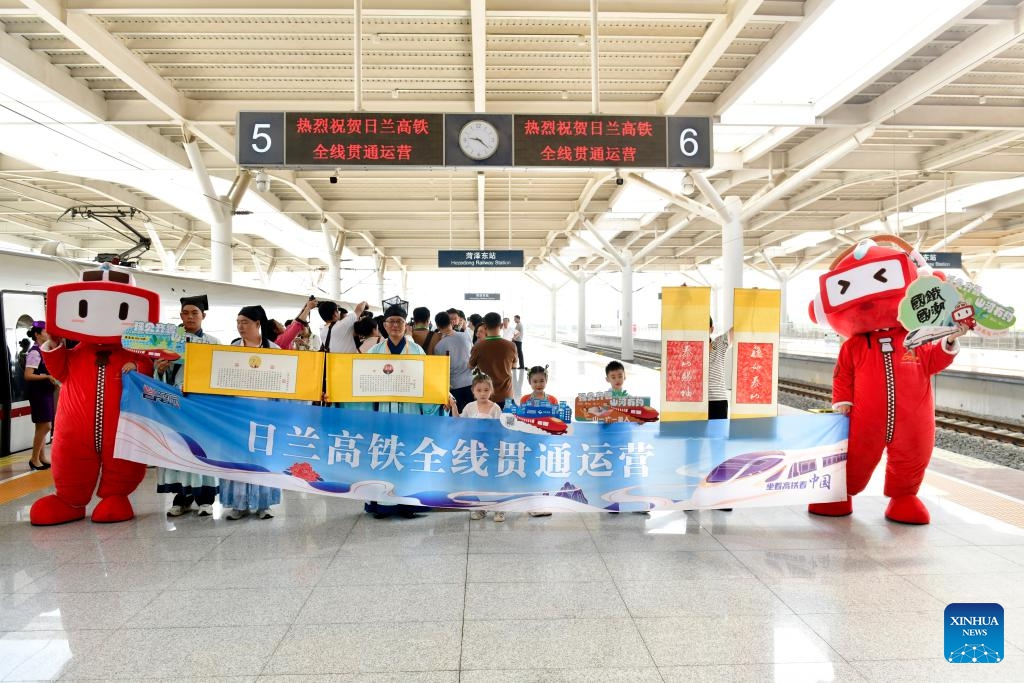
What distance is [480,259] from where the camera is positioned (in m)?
18.2

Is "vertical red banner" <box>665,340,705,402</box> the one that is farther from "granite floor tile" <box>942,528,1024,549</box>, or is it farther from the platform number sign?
the platform number sign

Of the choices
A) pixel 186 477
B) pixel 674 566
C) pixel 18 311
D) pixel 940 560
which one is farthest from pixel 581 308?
pixel 674 566

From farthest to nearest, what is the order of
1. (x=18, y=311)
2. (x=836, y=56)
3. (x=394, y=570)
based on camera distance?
(x=836, y=56) → (x=18, y=311) → (x=394, y=570)

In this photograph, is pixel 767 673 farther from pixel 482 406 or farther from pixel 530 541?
pixel 482 406

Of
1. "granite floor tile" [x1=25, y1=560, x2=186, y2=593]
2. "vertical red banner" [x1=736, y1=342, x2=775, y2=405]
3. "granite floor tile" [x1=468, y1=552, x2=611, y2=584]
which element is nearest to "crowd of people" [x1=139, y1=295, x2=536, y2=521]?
"granite floor tile" [x1=468, y1=552, x2=611, y2=584]

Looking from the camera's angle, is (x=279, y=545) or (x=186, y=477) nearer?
(x=279, y=545)

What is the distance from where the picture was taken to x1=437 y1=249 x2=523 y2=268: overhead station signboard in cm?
1802

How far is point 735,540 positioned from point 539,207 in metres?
18.1

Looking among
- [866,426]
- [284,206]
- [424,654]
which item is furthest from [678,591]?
[284,206]

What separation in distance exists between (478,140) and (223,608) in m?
5.20

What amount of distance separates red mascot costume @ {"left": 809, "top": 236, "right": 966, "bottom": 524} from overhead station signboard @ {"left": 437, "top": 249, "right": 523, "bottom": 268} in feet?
43.2

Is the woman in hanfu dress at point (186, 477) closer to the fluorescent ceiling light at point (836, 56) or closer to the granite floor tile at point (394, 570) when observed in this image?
the granite floor tile at point (394, 570)

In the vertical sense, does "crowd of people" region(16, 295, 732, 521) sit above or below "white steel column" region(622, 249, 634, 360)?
below

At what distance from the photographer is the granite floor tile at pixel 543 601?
3504 mm
